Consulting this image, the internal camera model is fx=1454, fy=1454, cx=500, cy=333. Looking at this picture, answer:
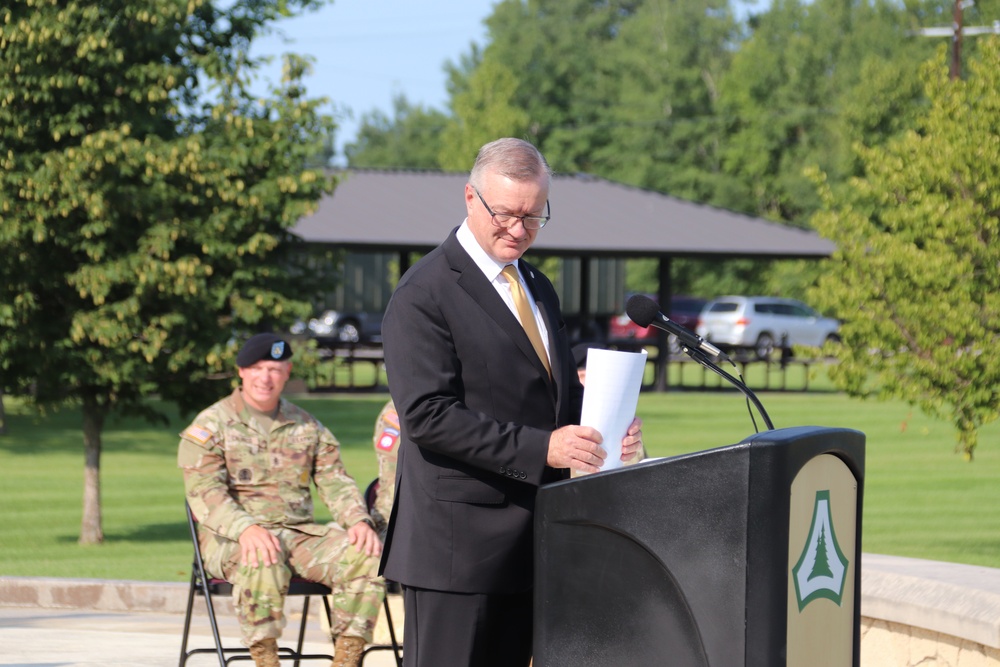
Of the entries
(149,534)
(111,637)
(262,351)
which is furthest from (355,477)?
(262,351)

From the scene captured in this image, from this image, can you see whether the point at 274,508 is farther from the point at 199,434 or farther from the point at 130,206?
the point at 130,206

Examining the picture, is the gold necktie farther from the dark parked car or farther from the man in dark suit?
the dark parked car

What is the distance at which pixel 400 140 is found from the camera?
99938 millimetres

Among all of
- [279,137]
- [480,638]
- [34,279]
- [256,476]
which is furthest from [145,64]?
[480,638]

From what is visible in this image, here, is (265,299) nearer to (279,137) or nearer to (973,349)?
(279,137)

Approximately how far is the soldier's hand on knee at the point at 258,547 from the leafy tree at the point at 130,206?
5.27 meters

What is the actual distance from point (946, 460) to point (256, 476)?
495 inches

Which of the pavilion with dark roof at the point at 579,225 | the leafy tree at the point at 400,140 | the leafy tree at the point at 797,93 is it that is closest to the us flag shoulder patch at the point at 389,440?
the pavilion with dark roof at the point at 579,225

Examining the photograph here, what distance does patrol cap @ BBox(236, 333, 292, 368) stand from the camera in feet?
19.9

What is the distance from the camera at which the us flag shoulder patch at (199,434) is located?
234 inches

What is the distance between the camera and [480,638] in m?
3.28

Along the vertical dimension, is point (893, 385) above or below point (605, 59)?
below

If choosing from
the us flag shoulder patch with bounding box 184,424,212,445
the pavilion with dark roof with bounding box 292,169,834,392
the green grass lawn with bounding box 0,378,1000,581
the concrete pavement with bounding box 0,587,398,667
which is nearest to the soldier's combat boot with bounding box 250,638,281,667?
the us flag shoulder patch with bounding box 184,424,212,445

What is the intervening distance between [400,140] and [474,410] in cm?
9789
